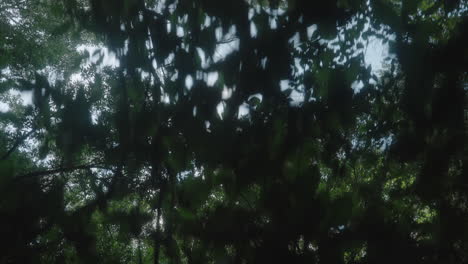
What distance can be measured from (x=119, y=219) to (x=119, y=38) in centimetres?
129

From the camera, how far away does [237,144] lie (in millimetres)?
2227

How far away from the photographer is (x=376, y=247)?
65.9 inches

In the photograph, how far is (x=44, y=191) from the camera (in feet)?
6.47

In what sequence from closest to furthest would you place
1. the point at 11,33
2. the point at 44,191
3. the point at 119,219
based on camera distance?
the point at 44,191
the point at 119,219
the point at 11,33

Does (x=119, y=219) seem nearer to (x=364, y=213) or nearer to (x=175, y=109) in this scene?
(x=175, y=109)

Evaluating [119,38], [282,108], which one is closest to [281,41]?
[282,108]

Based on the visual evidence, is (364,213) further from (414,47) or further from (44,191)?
(44,191)

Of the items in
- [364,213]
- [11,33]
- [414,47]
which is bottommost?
[364,213]

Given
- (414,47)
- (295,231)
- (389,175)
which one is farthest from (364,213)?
(389,175)

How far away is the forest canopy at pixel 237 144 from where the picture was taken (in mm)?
1738

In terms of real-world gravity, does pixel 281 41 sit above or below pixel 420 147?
above

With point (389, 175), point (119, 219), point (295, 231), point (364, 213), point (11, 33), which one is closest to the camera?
point (295, 231)

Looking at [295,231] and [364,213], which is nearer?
[295,231]

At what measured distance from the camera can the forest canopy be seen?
1738mm
